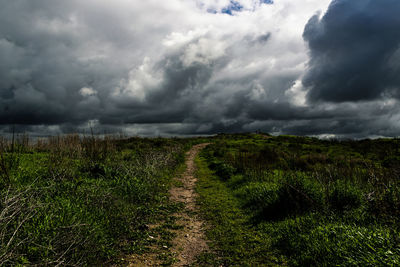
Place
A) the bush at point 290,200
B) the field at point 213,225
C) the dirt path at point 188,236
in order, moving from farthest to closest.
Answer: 1. the bush at point 290,200
2. the dirt path at point 188,236
3. the field at point 213,225

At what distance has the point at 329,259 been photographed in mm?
4184

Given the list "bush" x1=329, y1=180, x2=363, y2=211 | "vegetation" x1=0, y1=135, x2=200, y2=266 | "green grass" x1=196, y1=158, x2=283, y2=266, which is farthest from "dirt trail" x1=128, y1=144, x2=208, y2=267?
"bush" x1=329, y1=180, x2=363, y2=211

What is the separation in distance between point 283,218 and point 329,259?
104 inches

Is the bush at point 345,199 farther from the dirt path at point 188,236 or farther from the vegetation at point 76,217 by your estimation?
→ the vegetation at point 76,217

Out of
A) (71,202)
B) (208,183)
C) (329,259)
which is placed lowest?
(208,183)

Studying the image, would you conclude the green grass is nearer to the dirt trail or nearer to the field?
the field

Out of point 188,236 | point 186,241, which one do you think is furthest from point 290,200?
point 186,241

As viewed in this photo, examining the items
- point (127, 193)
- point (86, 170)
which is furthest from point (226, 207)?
point (86, 170)

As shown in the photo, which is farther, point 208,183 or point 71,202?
point 208,183

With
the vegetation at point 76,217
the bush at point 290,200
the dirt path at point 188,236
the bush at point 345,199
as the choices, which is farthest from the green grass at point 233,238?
the bush at point 345,199

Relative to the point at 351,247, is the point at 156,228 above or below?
below

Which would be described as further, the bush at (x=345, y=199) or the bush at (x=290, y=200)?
the bush at (x=290, y=200)

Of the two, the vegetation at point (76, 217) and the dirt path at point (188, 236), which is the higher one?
the vegetation at point (76, 217)

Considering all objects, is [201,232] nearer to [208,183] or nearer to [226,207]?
[226,207]
